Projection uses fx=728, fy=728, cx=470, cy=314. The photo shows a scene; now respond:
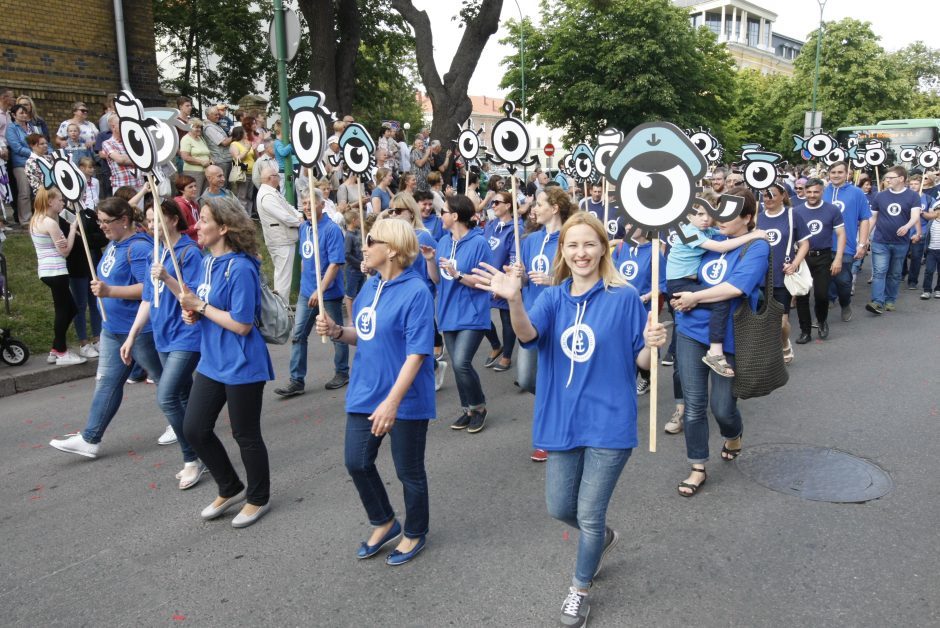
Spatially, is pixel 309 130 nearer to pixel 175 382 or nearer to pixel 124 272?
pixel 124 272

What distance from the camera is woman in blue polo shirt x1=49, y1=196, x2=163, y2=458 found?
17.2ft

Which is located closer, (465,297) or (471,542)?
(471,542)

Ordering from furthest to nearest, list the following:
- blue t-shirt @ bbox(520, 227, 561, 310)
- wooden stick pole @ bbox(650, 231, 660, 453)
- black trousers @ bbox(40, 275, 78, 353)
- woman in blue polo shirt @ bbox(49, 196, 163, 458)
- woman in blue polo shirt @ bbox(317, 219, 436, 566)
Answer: black trousers @ bbox(40, 275, 78, 353) < blue t-shirt @ bbox(520, 227, 561, 310) < woman in blue polo shirt @ bbox(49, 196, 163, 458) < woman in blue polo shirt @ bbox(317, 219, 436, 566) < wooden stick pole @ bbox(650, 231, 660, 453)

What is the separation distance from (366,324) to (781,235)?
211 inches

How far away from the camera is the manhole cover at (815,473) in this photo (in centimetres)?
459

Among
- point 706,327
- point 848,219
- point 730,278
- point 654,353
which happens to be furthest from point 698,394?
point 848,219

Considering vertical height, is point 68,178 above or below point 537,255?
above

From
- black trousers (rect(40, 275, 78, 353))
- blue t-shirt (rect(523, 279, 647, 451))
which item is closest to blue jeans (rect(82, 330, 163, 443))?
black trousers (rect(40, 275, 78, 353))

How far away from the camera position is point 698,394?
4.55m

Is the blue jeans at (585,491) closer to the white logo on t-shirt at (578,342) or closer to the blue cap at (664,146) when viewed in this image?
the white logo on t-shirt at (578,342)

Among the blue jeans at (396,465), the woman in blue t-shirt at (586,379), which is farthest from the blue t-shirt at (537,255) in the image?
the woman in blue t-shirt at (586,379)

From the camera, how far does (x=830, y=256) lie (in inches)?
351

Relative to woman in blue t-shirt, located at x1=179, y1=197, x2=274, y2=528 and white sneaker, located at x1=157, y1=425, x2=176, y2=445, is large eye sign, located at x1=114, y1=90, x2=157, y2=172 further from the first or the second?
white sneaker, located at x1=157, y1=425, x2=176, y2=445

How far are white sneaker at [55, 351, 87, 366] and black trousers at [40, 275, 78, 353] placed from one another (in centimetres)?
7
